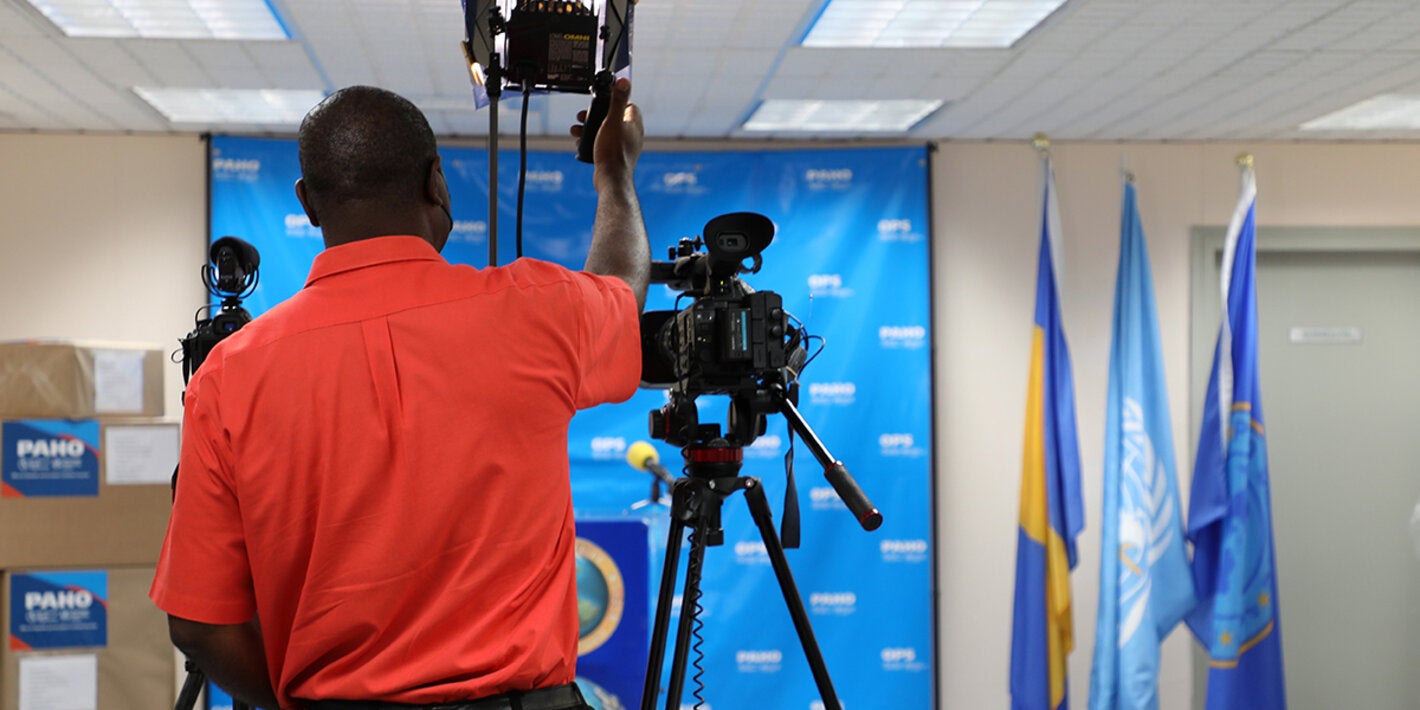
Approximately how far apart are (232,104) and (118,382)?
104 centimetres

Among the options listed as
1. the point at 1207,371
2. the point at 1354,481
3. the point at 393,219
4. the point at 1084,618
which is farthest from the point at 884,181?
the point at 393,219

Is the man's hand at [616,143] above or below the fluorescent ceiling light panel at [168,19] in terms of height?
below

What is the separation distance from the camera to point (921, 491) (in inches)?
175

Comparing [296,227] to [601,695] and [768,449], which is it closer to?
[768,449]

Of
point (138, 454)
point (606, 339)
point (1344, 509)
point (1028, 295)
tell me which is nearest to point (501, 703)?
point (606, 339)

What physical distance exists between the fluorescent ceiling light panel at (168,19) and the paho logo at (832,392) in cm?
223

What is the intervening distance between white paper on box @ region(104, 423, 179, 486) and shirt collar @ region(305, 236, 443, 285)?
2688 millimetres

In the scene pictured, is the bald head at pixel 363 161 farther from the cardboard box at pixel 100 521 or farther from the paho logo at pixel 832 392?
the paho logo at pixel 832 392

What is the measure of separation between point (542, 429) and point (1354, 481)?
4.52 m

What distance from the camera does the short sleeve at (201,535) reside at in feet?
3.54

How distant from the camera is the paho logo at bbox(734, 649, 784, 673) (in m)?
4.36

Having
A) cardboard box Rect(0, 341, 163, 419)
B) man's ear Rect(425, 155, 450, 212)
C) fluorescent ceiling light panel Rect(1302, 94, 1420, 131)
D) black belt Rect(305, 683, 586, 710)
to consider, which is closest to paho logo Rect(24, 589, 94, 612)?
cardboard box Rect(0, 341, 163, 419)

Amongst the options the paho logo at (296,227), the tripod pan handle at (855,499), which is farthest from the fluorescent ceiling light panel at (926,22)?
the paho logo at (296,227)

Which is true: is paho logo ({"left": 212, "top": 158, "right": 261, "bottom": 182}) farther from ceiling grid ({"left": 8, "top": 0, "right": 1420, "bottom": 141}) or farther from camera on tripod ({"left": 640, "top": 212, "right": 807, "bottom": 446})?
camera on tripod ({"left": 640, "top": 212, "right": 807, "bottom": 446})
